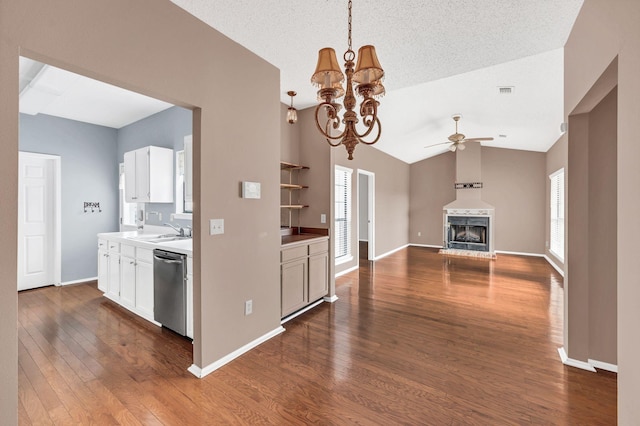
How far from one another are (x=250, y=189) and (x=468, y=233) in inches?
294

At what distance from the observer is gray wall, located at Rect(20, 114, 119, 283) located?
4523mm

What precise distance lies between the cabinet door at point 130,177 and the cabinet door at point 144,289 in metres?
1.67

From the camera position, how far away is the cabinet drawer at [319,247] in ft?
12.3

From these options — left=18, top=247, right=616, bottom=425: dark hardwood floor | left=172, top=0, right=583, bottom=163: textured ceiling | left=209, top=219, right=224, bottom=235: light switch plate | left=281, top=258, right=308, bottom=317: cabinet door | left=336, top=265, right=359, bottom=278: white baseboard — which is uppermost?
left=172, top=0, right=583, bottom=163: textured ceiling

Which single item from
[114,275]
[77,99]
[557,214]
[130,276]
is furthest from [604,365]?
[77,99]

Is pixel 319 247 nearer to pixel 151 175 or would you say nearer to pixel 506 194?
pixel 151 175

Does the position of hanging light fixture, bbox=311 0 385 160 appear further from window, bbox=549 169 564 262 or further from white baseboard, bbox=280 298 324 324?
window, bbox=549 169 564 262

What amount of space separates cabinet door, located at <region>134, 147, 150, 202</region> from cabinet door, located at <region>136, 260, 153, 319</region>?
4.65 ft

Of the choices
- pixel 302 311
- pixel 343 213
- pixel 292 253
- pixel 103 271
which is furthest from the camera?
pixel 343 213

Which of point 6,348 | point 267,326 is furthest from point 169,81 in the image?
point 267,326

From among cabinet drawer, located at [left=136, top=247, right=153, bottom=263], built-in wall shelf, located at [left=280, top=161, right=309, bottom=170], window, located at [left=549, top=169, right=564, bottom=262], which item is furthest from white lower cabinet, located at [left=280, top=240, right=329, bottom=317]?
window, located at [left=549, top=169, right=564, bottom=262]

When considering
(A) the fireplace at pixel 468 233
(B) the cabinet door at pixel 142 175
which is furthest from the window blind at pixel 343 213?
(A) the fireplace at pixel 468 233

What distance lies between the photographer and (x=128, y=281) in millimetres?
→ 3482

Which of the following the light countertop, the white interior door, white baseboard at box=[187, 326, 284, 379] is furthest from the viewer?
the white interior door
